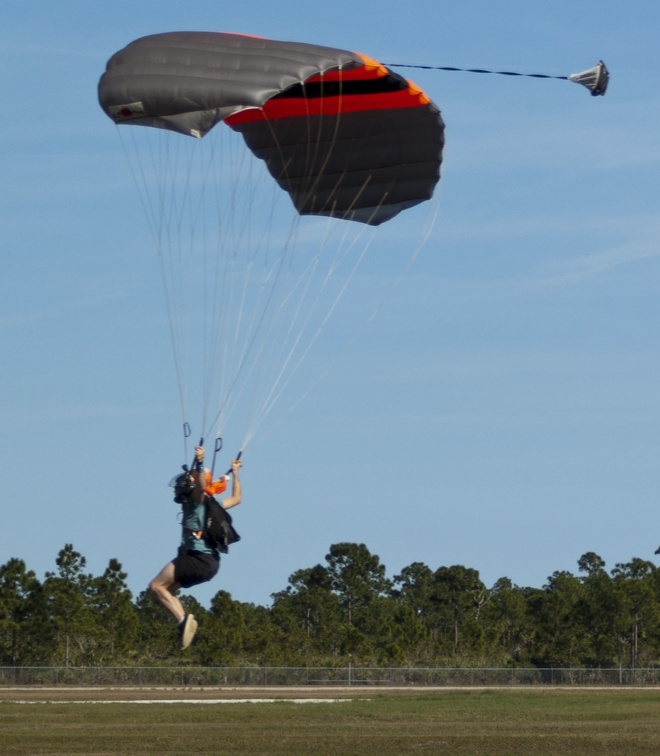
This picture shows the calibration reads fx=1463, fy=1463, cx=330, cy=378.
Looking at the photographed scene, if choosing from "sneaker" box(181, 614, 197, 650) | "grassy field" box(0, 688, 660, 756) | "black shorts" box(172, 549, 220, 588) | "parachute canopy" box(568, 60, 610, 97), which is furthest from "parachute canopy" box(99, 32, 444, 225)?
"grassy field" box(0, 688, 660, 756)

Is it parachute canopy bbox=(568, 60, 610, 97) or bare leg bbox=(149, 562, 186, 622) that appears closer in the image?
bare leg bbox=(149, 562, 186, 622)

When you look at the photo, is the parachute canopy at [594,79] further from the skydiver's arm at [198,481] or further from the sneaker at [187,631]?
the sneaker at [187,631]

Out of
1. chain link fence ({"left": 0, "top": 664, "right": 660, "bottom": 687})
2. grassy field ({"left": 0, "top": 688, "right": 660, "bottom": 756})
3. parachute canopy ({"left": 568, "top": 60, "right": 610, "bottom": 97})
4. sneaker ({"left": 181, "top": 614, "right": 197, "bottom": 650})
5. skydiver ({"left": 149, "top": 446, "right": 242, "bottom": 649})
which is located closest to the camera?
sneaker ({"left": 181, "top": 614, "right": 197, "bottom": 650})

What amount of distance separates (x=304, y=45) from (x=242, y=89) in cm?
138

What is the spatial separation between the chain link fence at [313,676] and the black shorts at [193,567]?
110ft

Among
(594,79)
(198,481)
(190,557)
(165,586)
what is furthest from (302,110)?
(165,586)

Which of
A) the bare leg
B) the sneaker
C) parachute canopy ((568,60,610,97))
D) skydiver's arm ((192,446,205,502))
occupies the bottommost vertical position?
the sneaker

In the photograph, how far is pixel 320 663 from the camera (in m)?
58.2

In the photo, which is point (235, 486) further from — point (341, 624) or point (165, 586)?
point (341, 624)

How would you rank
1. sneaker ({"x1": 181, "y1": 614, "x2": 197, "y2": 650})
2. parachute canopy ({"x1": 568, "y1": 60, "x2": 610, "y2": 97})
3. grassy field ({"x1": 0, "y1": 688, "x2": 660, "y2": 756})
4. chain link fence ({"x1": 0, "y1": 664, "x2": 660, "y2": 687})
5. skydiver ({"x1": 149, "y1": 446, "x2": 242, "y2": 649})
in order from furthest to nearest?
chain link fence ({"x1": 0, "y1": 664, "x2": 660, "y2": 687}) < grassy field ({"x1": 0, "y1": 688, "x2": 660, "y2": 756}) < parachute canopy ({"x1": 568, "y1": 60, "x2": 610, "y2": 97}) < skydiver ({"x1": 149, "y1": 446, "x2": 242, "y2": 649}) < sneaker ({"x1": 181, "y1": 614, "x2": 197, "y2": 650})

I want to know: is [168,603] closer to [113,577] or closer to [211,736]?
[211,736]

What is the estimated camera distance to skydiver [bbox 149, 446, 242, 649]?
15.1 m

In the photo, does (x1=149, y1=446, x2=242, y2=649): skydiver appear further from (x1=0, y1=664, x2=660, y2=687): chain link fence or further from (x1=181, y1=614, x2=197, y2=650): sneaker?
(x1=0, y1=664, x2=660, y2=687): chain link fence

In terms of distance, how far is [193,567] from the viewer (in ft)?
49.8
